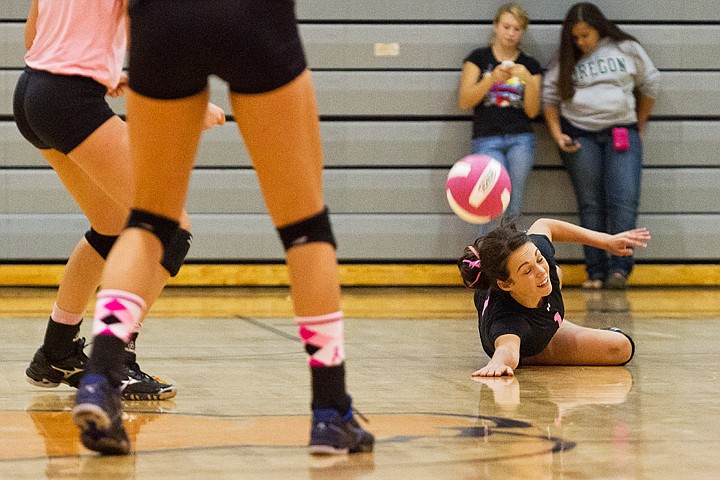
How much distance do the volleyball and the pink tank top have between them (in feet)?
5.72

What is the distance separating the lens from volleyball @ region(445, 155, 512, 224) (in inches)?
174

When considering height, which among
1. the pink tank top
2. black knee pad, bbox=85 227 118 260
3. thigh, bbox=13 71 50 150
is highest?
the pink tank top

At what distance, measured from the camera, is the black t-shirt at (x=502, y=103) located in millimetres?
7711

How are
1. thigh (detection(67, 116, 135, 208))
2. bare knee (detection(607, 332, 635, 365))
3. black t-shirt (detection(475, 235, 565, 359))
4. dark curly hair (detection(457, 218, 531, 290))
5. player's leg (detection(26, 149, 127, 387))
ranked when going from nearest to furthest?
thigh (detection(67, 116, 135, 208)), player's leg (detection(26, 149, 127, 387)), dark curly hair (detection(457, 218, 531, 290)), black t-shirt (detection(475, 235, 565, 359)), bare knee (detection(607, 332, 635, 365))

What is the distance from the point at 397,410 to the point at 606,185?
5.17 metres

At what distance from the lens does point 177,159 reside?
2352 mm

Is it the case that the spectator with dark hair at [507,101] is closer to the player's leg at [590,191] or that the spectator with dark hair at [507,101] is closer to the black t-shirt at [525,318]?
the player's leg at [590,191]

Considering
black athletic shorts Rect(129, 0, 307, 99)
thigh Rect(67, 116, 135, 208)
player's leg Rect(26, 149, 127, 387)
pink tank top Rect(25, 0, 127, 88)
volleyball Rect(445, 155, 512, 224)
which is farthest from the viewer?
volleyball Rect(445, 155, 512, 224)

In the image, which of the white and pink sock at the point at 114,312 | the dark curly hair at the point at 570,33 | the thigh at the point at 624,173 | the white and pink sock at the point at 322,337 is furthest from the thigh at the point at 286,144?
the thigh at the point at 624,173

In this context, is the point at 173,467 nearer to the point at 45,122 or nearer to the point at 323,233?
the point at 323,233

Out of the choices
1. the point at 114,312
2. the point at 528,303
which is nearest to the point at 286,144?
the point at 114,312

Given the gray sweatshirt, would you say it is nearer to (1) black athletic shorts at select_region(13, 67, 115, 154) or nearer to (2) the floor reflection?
(2) the floor reflection

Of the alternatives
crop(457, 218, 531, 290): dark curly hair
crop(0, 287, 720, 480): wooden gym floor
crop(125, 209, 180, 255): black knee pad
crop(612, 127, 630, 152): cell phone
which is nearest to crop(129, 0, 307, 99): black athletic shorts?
crop(125, 209, 180, 255): black knee pad

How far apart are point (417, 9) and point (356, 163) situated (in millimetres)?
1203
